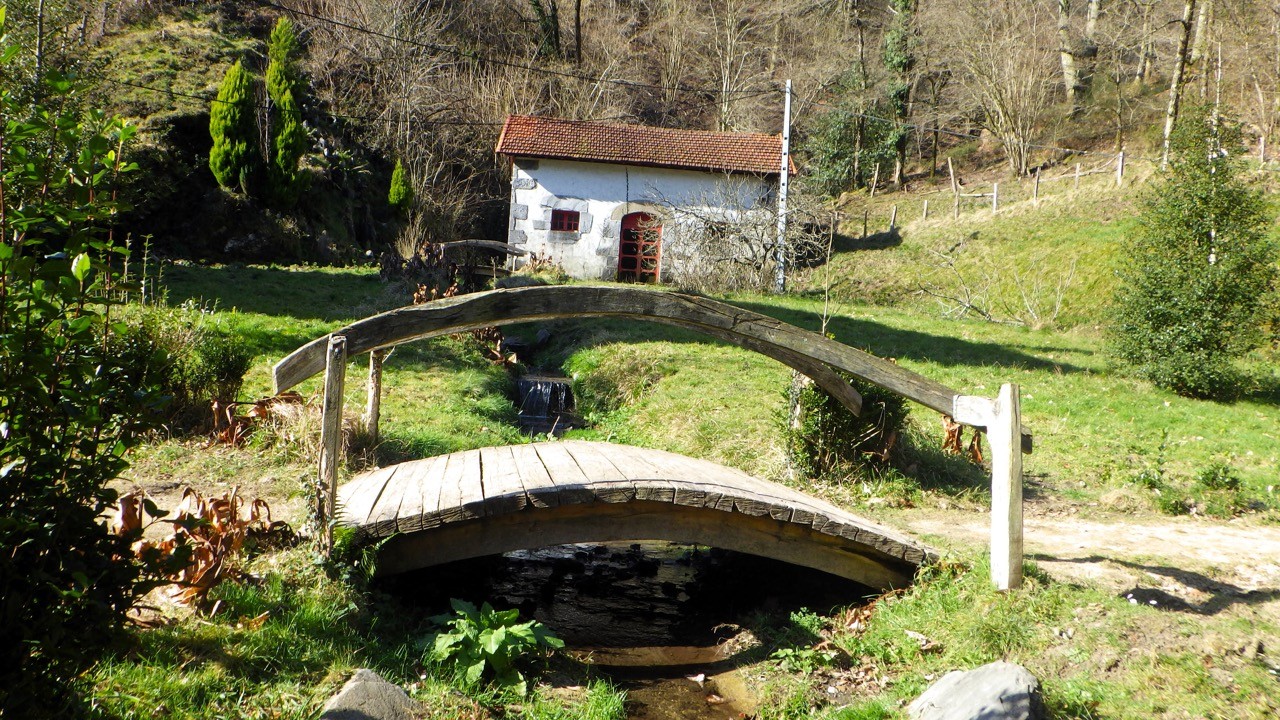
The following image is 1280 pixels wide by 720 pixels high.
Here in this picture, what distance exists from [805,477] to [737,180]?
17.7 metres

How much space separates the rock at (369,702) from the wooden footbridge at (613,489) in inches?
40.7

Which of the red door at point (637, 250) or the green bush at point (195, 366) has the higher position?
the red door at point (637, 250)

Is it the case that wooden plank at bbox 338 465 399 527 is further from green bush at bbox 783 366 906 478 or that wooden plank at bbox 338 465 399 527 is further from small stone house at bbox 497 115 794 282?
small stone house at bbox 497 115 794 282

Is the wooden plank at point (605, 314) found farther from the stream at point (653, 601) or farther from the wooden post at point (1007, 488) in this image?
the stream at point (653, 601)

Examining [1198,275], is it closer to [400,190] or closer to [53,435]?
[53,435]

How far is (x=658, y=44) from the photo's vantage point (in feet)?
134

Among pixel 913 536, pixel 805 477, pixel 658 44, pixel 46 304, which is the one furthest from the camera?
pixel 658 44

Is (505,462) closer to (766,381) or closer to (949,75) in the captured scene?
(766,381)

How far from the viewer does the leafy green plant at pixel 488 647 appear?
470 cm

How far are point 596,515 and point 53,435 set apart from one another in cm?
348

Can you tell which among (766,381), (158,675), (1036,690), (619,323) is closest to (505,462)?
(158,675)

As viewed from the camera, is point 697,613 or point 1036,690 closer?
point 1036,690

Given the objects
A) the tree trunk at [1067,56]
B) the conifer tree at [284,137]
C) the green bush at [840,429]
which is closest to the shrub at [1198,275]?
the green bush at [840,429]

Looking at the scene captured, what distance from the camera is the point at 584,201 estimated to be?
2517cm
